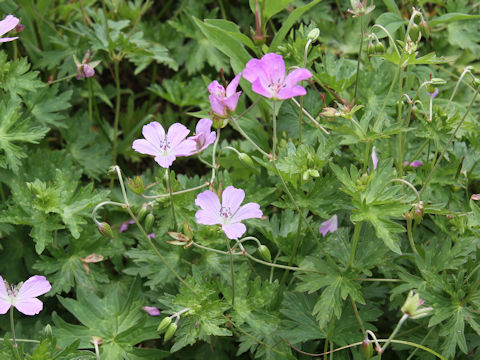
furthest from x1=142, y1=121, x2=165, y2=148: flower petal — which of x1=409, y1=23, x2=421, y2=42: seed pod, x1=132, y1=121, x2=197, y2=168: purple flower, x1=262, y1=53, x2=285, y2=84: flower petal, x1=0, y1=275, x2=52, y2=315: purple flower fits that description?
x1=409, y1=23, x2=421, y2=42: seed pod

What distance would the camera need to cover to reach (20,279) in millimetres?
2111

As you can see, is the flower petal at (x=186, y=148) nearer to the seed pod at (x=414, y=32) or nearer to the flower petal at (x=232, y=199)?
the flower petal at (x=232, y=199)

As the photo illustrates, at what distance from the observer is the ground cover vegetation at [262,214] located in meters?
1.57

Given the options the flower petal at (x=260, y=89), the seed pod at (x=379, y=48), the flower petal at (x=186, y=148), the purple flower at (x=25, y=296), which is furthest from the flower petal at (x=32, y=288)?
the seed pod at (x=379, y=48)

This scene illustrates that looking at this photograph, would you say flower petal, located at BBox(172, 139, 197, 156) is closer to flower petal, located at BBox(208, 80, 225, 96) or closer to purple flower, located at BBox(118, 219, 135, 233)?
flower petal, located at BBox(208, 80, 225, 96)

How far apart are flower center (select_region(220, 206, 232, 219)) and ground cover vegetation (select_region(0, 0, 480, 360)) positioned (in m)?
0.01

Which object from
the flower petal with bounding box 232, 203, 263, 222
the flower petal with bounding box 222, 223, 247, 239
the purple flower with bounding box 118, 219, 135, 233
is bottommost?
the purple flower with bounding box 118, 219, 135, 233

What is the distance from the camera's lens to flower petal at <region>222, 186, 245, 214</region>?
60.0 inches

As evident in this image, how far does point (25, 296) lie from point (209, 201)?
1.93ft

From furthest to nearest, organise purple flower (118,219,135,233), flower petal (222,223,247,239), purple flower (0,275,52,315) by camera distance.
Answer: purple flower (118,219,135,233) < purple flower (0,275,52,315) < flower petal (222,223,247,239)

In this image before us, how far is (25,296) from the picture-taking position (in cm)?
155

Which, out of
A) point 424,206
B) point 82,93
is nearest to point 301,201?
point 424,206

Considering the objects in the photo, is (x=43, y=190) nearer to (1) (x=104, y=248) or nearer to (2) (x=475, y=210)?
(1) (x=104, y=248)

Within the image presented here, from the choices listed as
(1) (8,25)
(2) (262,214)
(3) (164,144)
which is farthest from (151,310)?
(1) (8,25)
